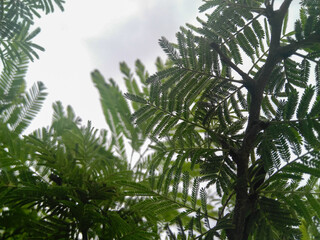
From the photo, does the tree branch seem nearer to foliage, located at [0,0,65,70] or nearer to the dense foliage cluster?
the dense foliage cluster

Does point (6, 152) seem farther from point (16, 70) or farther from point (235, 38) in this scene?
point (235, 38)

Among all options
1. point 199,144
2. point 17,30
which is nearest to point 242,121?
point 199,144

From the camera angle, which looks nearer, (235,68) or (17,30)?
(235,68)

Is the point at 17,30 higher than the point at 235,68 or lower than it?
higher

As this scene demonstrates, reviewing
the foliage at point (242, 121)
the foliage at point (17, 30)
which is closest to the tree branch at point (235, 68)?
the foliage at point (242, 121)

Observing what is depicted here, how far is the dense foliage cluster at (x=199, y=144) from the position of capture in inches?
32.9

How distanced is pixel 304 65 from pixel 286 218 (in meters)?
0.45

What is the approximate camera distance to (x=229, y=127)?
3.20 feet

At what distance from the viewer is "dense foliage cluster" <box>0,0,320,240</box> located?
0.84 metres

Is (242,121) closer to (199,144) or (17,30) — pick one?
(199,144)

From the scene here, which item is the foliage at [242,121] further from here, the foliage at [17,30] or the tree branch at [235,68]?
the foliage at [17,30]

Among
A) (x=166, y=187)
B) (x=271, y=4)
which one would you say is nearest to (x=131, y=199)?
(x=166, y=187)

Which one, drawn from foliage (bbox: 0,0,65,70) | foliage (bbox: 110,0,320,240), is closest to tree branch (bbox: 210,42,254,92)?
foliage (bbox: 110,0,320,240)

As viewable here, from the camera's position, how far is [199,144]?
101 cm
